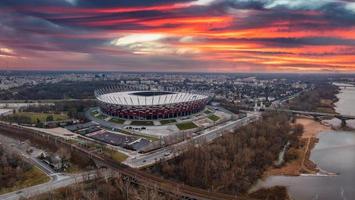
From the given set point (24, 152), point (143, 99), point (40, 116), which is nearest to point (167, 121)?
point (143, 99)

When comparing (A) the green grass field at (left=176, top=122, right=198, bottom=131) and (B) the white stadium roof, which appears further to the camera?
(B) the white stadium roof

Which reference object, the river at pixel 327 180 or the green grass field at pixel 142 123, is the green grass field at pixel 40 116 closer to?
the green grass field at pixel 142 123

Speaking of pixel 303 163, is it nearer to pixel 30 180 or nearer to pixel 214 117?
pixel 214 117

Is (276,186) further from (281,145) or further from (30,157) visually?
(30,157)

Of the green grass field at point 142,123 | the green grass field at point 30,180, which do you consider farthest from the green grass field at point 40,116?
the green grass field at point 30,180

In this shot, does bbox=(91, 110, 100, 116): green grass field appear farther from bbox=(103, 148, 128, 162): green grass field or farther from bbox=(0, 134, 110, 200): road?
bbox=(103, 148, 128, 162): green grass field

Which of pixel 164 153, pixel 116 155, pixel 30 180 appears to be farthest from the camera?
pixel 164 153

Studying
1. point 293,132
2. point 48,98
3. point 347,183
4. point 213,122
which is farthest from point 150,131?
point 48,98

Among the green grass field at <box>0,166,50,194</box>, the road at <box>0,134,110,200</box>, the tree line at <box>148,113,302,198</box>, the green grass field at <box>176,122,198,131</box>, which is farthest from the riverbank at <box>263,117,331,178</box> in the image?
the green grass field at <box>0,166,50,194</box>
